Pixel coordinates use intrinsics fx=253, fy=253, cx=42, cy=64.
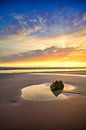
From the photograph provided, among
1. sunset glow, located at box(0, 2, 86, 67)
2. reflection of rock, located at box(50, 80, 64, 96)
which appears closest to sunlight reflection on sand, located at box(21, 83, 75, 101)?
reflection of rock, located at box(50, 80, 64, 96)

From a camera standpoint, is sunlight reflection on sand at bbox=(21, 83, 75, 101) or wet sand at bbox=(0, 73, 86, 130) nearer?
wet sand at bbox=(0, 73, 86, 130)

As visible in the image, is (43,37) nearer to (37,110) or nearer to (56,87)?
(56,87)

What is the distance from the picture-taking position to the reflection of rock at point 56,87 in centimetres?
239

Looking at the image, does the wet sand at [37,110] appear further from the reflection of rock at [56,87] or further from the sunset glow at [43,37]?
the sunset glow at [43,37]

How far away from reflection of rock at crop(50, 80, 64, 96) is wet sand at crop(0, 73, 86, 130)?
42 mm

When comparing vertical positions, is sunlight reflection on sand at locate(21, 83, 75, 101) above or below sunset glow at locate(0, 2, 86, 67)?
below

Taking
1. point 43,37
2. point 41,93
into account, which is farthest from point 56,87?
point 43,37

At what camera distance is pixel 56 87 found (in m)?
2.38

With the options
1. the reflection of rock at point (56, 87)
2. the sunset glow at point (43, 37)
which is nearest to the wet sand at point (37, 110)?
the reflection of rock at point (56, 87)

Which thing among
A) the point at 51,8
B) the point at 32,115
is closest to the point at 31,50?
the point at 51,8

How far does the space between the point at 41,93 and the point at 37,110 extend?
229 mm

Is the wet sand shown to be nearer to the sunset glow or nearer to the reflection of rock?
the reflection of rock

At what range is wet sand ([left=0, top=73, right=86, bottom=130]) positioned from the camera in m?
2.25

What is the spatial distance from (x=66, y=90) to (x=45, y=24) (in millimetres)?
663
